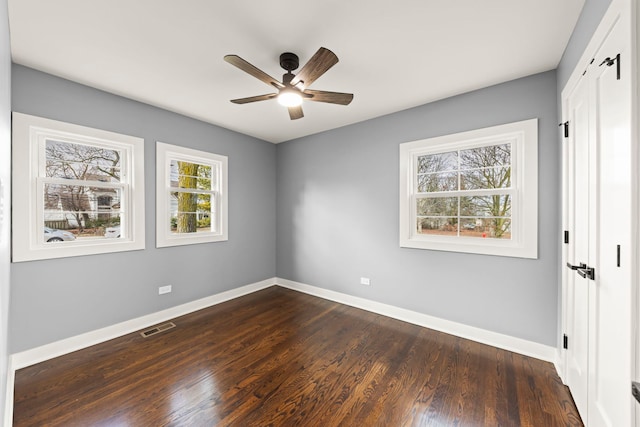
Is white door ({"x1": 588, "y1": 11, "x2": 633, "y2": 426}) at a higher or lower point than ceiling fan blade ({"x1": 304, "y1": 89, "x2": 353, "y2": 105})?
lower

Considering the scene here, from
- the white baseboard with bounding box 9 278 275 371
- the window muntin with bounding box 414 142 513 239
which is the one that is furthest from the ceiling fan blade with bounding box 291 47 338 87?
the white baseboard with bounding box 9 278 275 371

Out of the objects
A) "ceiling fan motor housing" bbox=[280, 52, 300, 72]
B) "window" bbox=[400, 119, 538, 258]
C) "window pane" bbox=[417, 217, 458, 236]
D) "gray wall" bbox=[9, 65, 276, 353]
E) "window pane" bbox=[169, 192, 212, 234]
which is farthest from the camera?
"window pane" bbox=[169, 192, 212, 234]

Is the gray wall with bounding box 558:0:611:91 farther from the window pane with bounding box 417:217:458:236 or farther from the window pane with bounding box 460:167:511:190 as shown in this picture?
the window pane with bounding box 417:217:458:236

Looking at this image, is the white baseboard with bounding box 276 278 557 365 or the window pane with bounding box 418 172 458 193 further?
the window pane with bounding box 418 172 458 193

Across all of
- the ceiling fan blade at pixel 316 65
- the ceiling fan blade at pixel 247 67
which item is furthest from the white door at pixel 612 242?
the ceiling fan blade at pixel 247 67

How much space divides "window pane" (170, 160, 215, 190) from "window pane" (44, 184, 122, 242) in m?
0.69

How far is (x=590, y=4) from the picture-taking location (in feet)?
4.89

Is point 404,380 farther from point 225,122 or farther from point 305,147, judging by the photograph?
point 225,122

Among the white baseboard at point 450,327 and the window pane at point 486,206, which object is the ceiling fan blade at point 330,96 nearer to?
the window pane at point 486,206

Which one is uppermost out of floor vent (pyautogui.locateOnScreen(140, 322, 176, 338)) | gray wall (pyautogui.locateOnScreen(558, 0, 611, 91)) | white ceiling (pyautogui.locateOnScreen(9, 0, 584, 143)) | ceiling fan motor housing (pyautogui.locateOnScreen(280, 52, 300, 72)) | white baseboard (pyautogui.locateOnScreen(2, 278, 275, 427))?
white ceiling (pyautogui.locateOnScreen(9, 0, 584, 143))

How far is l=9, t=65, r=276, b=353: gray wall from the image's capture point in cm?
229

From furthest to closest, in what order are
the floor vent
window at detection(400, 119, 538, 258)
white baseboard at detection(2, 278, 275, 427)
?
1. the floor vent
2. window at detection(400, 119, 538, 258)
3. white baseboard at detection(2, 278, 275, 427)

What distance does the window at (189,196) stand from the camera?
317 centimetres

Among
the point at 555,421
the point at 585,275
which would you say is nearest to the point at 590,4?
the point at 585,275
